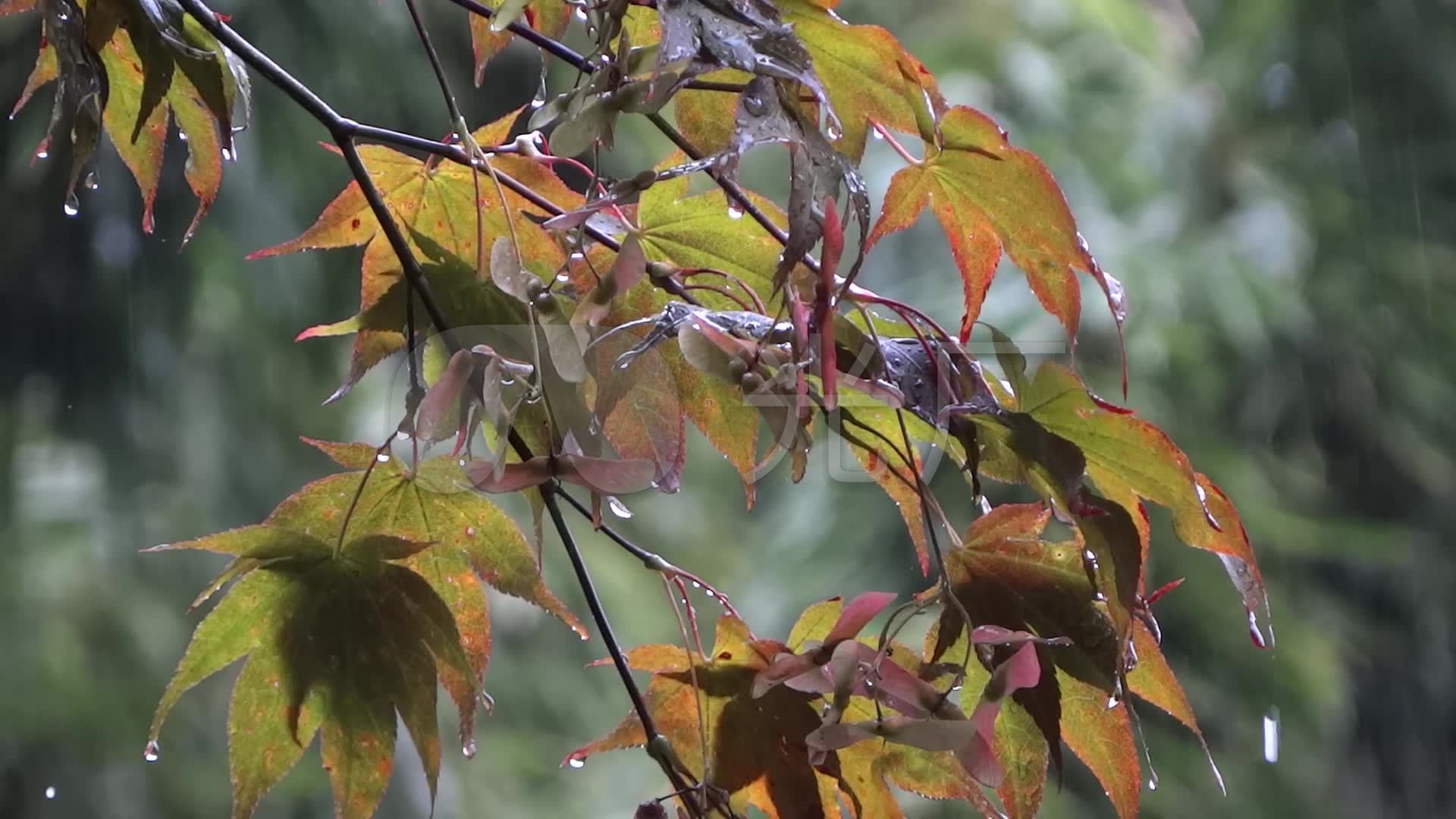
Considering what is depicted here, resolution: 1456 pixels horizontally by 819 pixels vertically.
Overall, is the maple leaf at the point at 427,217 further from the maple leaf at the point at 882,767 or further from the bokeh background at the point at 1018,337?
the bokeh background at the point at 1018,337

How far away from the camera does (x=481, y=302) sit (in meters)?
0.34

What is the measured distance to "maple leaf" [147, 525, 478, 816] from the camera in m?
0.35

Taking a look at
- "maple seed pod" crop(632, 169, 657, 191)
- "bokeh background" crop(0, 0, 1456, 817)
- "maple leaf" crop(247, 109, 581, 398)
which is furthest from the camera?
"bokeh background" crop(0, 0, 1456, 817)

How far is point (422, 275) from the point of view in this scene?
1.09ft

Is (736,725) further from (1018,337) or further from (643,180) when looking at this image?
(1018,337)

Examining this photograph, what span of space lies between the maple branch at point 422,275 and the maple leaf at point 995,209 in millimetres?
99

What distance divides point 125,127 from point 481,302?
17 cm

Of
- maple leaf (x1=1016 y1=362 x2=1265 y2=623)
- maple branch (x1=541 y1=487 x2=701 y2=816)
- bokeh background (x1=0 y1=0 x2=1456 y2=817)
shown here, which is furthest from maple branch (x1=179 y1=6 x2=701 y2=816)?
bokeh background (x1=0 y1=0 x2=1456 y2=817)

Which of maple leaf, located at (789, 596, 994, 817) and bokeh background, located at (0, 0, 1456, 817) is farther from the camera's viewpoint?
bokeh background, located at (0, 0, 1456, 817)

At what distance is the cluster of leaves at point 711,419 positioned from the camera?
0.89 ft

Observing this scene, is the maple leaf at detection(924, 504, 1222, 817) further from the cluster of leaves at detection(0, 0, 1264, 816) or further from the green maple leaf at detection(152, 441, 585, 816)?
the green maple leaf at detection(152, 441, 585, 816)

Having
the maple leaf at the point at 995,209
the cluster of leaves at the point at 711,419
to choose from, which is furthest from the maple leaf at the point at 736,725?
the maple leaf at the point at 995,209

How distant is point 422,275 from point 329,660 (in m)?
0.11

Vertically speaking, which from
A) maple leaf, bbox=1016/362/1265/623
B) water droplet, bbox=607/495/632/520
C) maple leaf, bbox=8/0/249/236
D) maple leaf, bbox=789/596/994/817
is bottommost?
maple leaf, bbox=789/596/994/817
